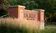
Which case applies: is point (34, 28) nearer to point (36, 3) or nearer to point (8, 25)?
point (8, 25)

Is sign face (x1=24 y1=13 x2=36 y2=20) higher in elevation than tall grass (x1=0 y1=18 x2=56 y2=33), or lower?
lower

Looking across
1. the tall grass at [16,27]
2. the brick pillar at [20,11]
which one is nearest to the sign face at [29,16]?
the brick pillar at [20,11]

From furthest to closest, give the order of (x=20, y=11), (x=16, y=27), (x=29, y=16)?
(x=29, y=16)
(x=20, y=11)
(x=16, y=27)

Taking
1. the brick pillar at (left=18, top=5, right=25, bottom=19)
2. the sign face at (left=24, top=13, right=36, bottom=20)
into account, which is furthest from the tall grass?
the sign face at (left=24, top=13, right=36, bottom=20)

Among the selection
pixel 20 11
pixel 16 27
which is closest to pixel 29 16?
pixel 20 11

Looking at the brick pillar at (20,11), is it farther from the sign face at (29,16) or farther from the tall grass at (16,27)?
the tall grass at (16,27)

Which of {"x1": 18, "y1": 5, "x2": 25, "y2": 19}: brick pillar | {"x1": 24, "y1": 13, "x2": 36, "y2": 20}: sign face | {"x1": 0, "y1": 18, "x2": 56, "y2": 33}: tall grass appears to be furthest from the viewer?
{"x1": 24, "y1": 13, "x2": 36, "y2": 20}: sign face

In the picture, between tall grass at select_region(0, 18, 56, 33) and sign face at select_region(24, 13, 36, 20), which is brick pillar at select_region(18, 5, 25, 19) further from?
tall grass at select_region(0, 18, 56, 33)

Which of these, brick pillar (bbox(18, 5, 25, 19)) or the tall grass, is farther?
brick pillar (bbox(18, 5, 25, 19))

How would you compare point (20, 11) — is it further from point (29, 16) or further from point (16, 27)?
point (16, 27)

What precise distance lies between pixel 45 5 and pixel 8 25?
22.0 m

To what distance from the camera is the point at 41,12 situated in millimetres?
18453

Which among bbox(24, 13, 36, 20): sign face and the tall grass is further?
bbox(24, 13, 36, 20): sign face

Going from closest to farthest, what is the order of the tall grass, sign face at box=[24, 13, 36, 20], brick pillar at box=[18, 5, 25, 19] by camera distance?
the tall grass < brick pillar at box=[18, 5, 25, 19] < sign face at box=[24, 13, 36, 20]
